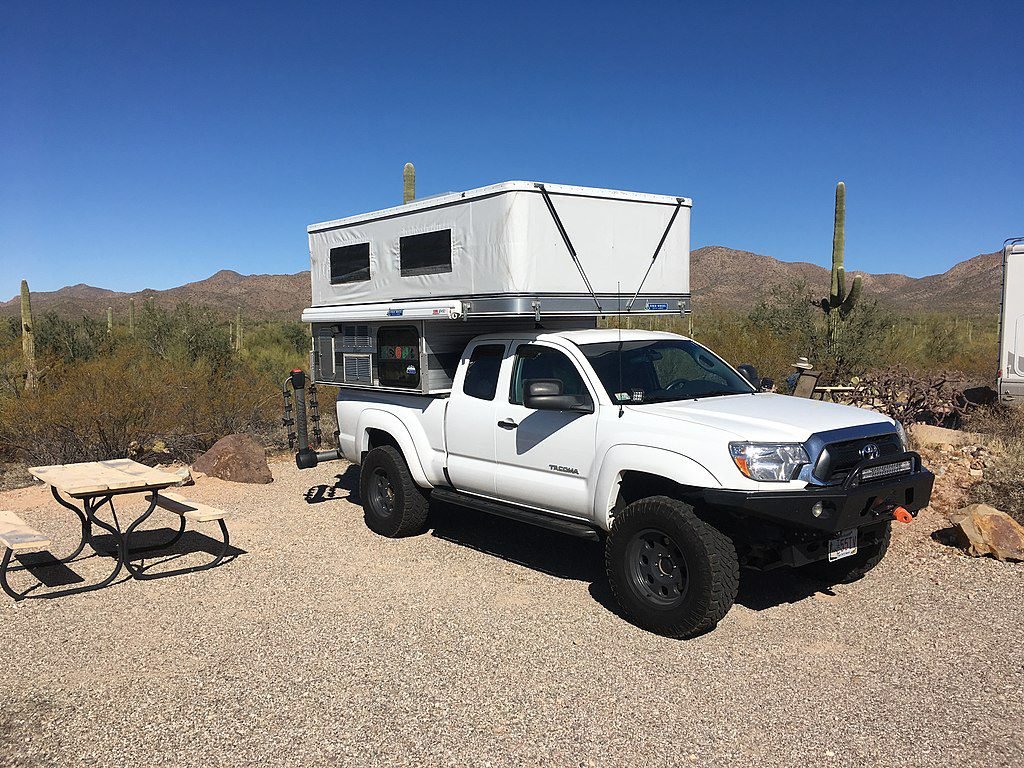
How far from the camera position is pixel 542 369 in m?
7.00

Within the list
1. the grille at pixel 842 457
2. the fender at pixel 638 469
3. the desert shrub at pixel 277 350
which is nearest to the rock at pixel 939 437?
the grille at pixel 842 457

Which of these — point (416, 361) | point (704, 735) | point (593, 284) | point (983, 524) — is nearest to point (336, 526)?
point (416, 361)

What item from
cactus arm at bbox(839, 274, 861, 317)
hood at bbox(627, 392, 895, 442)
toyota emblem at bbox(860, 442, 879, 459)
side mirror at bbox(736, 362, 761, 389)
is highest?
cactus arm at bbox(839, 274, 861, 317)

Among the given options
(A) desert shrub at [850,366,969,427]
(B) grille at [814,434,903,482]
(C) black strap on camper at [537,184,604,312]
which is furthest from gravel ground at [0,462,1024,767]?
(A) desert shrub at [850,366,969,427]

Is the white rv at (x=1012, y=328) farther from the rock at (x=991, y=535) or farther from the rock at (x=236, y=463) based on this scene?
the rock at (x=236, y=463)

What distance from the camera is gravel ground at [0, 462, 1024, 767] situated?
4.24m

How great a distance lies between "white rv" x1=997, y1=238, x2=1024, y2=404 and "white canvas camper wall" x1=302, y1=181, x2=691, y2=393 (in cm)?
730

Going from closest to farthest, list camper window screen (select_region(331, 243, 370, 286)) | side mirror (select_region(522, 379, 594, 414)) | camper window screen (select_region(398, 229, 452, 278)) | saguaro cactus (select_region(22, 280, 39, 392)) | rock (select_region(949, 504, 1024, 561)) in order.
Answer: side mirror (select_region(522, 379, 594, 414)) < rock (select_region(949, 504, 1024, 561)) < camper window screen (select_region(398, 229, 452, 278)) < camper window screen (select_region(331, 243, 370, 286)) < saguaro cactus (select_region(22, 280, 39, 392))

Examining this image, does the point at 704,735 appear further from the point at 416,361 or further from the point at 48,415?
the point at 48,415

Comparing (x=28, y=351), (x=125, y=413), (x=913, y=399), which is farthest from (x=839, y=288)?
(x=28, y=351)

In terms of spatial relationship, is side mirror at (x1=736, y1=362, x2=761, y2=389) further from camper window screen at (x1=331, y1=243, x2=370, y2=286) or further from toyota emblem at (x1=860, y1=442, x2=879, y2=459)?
camper window screen at (x1=331, y1=243, x2=370, y2=286)

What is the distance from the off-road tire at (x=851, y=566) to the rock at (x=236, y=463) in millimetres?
6832

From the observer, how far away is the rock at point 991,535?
277 inches

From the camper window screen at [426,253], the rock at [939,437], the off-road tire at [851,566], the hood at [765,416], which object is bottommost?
the off-road tire at [851,566]
